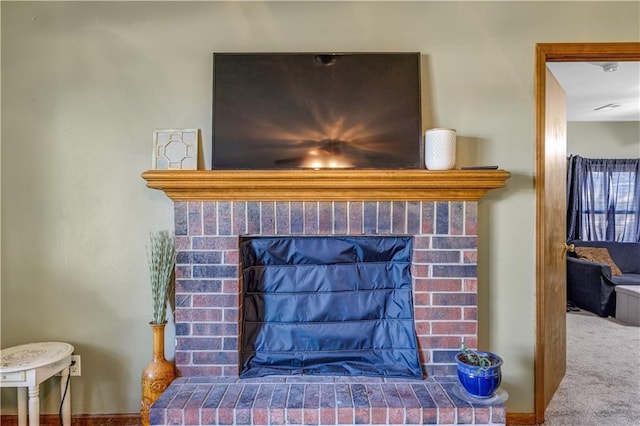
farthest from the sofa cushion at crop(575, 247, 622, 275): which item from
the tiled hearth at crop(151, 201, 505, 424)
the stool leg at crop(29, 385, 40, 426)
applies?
the stool leg at crop(29, 385, 40, 426)

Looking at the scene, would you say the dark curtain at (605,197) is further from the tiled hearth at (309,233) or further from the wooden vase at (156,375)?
the wooden vase at (156,375)

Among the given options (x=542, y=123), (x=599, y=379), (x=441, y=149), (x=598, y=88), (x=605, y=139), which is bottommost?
(x=599, y=379)

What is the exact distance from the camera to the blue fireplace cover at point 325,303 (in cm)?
183

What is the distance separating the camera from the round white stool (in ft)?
5.22

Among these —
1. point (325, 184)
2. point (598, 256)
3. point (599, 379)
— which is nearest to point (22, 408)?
point (325, 184)

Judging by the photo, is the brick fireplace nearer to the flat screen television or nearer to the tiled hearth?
the tiled hearth

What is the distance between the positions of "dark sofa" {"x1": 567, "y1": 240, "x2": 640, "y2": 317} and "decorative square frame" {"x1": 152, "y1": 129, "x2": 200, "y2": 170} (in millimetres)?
4226

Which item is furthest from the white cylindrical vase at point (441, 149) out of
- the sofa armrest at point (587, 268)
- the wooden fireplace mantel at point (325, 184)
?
the sofa armrest at point (587, 268)

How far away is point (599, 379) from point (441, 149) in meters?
2.07

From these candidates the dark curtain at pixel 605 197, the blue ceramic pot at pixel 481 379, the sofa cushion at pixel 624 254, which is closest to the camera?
the blue ceramic pot at pixel 481 379

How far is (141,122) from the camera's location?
1.87 meters

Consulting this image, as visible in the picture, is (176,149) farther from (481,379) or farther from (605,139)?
(605,139)

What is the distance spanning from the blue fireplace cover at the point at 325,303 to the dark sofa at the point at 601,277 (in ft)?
10.4

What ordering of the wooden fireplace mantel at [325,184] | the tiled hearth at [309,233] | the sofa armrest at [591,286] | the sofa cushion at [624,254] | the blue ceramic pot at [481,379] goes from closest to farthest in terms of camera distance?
the blue ceramic pot at [481,379]
the wooden fireplace mantel at [325,184]
the tiled hearth at [309,233]
the sofa armrest at [591,286]
the sofa cushion at [624,254]
